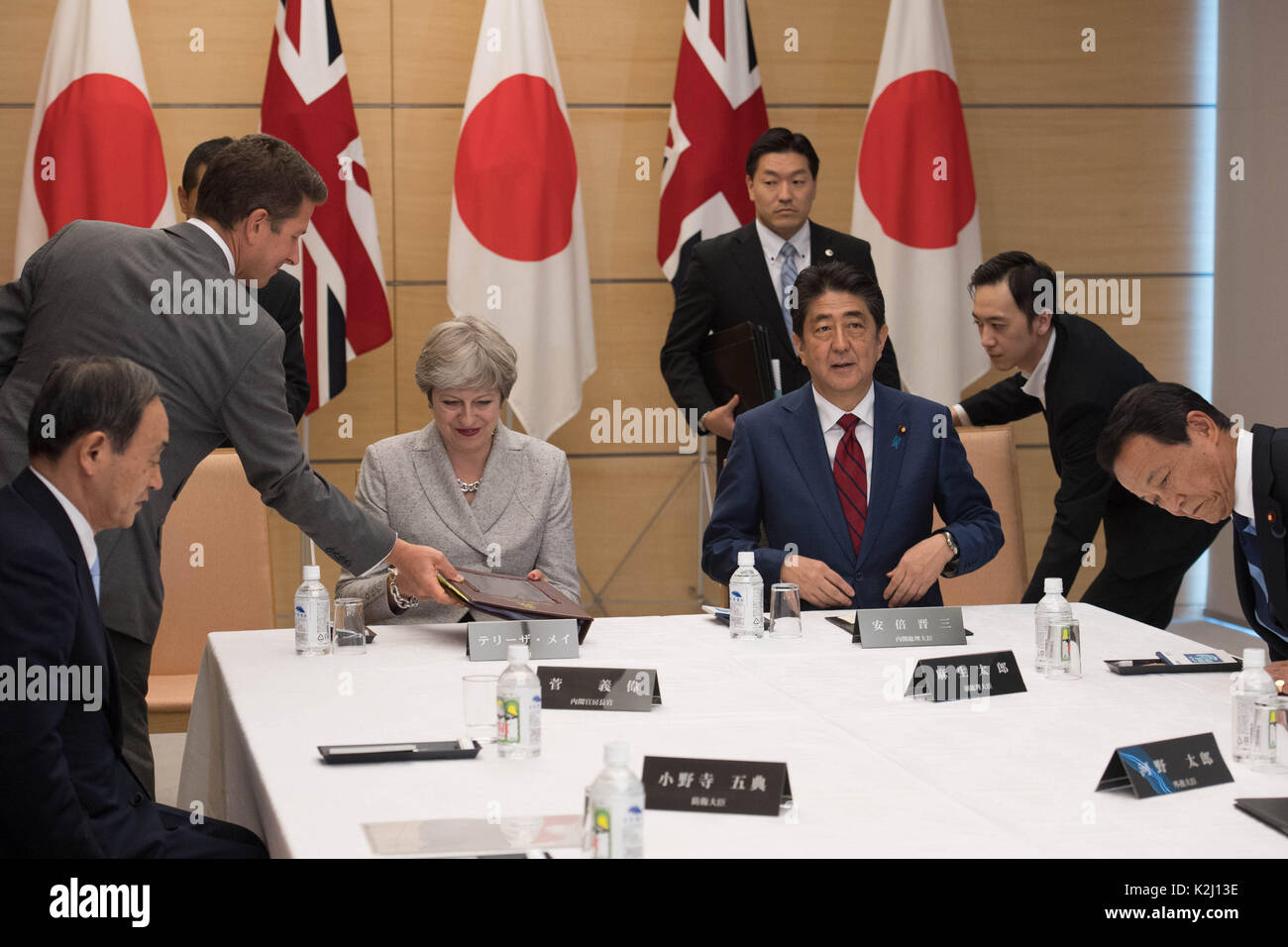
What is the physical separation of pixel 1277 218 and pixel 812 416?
128 inches

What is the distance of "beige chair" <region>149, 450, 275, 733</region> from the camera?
3.62 meters

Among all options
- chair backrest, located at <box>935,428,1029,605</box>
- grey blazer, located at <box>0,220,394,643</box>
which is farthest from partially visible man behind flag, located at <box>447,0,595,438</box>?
grey blazer, located at <box>0,220,394,643</box>

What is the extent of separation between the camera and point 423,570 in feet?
9.09

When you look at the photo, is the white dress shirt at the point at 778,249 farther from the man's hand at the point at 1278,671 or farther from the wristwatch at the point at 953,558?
the man's hand at the point at 1278,671

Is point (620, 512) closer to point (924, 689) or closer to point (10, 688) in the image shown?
point (924, 689)

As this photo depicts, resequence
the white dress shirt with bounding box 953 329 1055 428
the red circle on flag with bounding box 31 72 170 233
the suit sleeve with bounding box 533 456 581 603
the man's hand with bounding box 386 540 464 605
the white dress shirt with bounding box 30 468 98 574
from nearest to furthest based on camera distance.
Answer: the white dress shirt with bounding box 30 468 98 574 → the man's hand with bounding box 386 540 464 605 → the suit sleeve with bounding box 533 456 581 603 → the white dress shirt with bounding box 953 329 1055 428 → the red circle on flag with bounding box 31 72 170 233

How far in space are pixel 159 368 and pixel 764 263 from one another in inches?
87.5

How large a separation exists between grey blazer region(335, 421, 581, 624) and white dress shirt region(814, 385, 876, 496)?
0.64 m

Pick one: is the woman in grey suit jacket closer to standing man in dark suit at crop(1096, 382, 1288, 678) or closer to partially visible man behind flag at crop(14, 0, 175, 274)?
standing man in dark suit at crop(1096, 382, 1288, 678)

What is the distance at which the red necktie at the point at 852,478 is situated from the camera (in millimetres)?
3184

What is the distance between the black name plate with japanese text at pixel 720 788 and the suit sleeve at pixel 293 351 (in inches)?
107

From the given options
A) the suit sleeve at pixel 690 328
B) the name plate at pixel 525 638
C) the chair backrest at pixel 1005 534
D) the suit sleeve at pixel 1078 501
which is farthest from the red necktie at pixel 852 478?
the suit sleeve at pixel 690 328

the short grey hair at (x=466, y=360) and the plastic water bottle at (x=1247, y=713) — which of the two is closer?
the plastic water bottle at (x=1247, y=713)
